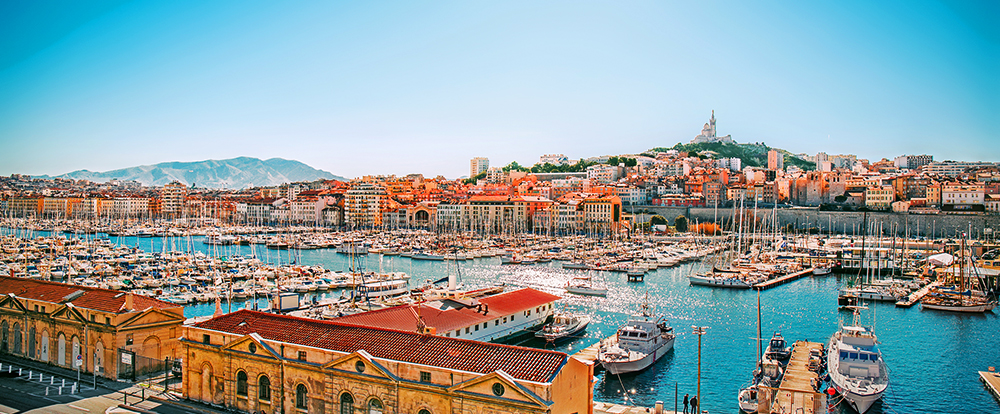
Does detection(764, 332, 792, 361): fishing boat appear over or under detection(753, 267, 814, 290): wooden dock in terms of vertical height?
over

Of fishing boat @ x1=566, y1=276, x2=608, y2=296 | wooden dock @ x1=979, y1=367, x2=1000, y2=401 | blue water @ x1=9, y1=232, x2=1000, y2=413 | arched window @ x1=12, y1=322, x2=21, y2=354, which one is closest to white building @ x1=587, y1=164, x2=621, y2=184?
blue water @ x1=9, y1=232, x2=1000, y2=413

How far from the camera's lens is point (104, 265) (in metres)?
44.0

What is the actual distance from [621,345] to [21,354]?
59.1 ft

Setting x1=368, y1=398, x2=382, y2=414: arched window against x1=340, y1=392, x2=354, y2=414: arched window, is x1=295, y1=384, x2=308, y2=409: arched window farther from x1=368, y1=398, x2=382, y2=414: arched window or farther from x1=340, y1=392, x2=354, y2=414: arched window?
x1=368, y1=398, x2=382, y2=414: arched window

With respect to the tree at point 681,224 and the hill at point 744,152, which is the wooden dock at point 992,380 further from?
the hill at point 744,152

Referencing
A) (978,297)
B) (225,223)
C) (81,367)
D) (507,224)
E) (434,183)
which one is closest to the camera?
(81,367)

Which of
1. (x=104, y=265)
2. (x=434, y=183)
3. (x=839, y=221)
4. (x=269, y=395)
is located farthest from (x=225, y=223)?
(x=269, y=395)

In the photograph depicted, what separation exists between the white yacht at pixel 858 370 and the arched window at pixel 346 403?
1299 centimetres

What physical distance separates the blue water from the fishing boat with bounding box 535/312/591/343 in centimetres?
50

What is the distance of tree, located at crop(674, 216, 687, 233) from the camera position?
85438 millimetres

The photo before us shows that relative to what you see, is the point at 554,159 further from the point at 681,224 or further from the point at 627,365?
the point at 627,365

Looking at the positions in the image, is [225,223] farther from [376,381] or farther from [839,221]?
[376,381]

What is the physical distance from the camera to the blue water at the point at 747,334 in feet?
63.1

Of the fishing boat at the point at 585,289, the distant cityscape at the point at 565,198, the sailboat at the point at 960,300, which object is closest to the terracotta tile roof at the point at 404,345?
the fishing boat at the point at 585,289
